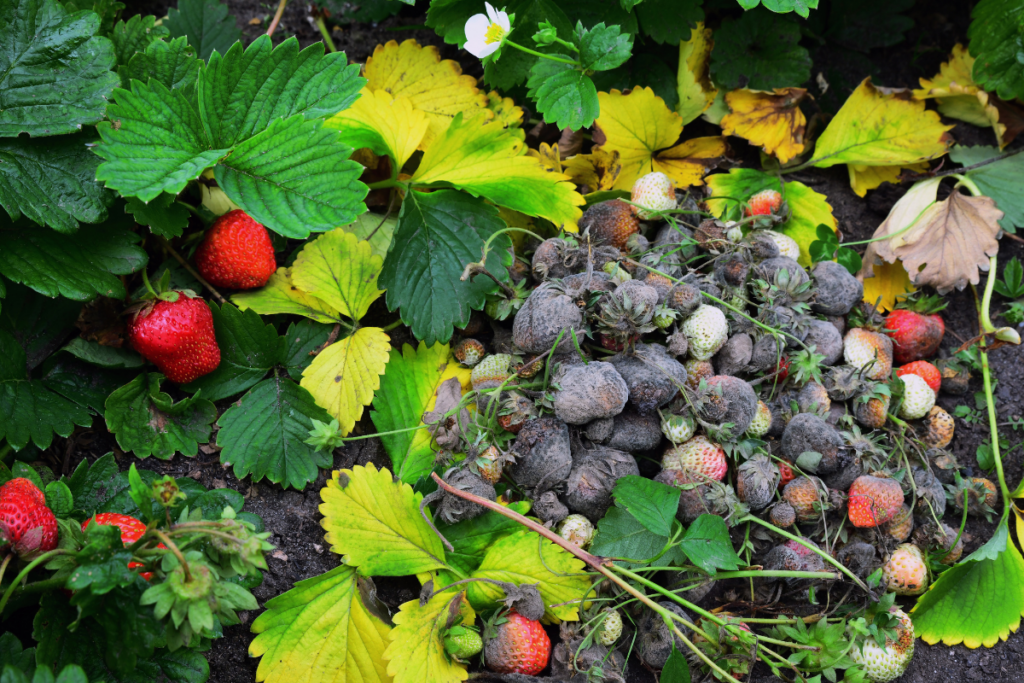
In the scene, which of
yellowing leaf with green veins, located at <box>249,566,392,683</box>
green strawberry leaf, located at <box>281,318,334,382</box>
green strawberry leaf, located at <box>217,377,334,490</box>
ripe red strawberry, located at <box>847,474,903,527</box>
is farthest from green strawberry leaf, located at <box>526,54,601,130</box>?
yellowing leaf with green veins, located at <box>249,566,392,683</box>

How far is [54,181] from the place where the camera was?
1063 millimetres

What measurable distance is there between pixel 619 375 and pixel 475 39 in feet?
2.35

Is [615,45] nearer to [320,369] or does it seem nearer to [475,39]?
[475,39]

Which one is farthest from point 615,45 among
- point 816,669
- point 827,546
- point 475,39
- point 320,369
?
point 816,669

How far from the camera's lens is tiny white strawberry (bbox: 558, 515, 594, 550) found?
112 centimetres

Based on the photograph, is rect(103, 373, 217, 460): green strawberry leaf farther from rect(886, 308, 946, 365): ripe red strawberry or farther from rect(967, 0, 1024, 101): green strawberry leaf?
rect(967, 0, 1024, 101): green strawberry leaf

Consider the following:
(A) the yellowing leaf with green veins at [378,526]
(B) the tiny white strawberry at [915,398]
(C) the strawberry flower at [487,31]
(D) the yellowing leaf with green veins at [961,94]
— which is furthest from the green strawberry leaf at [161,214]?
(D) the yellowing leaf with green veins at [961,94]

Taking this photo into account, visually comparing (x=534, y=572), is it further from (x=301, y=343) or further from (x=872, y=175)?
(x=872, y=175)

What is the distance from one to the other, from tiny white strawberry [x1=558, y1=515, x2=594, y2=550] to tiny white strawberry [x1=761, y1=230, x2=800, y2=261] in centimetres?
67

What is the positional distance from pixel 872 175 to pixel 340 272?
123cm

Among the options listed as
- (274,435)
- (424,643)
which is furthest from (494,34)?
(424,643)

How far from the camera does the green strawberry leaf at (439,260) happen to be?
1.24m

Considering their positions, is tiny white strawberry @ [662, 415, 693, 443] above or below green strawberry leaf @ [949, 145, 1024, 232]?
below

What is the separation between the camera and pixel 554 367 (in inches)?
45.3
